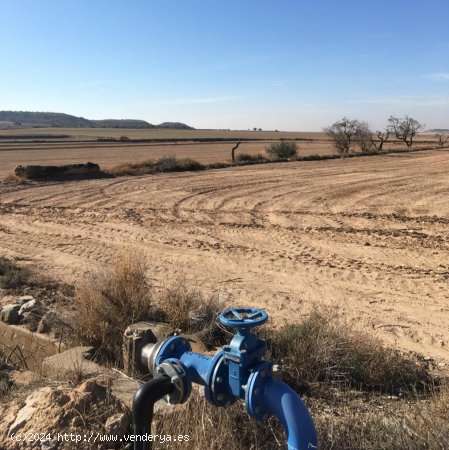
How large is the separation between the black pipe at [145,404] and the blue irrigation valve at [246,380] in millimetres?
75

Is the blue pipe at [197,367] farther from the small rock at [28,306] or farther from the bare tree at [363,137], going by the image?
the bare tree at [363,137]

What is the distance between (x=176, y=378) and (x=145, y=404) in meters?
0.19

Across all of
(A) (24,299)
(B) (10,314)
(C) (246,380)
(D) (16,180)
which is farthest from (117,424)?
(D) (16,180)

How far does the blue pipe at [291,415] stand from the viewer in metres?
2.22

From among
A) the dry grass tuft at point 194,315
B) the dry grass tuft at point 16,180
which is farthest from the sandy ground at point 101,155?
the dry grass tuft at point 194,315

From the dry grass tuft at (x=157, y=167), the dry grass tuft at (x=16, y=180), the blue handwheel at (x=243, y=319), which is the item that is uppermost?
the blue handwheel at (x=243, y=319)

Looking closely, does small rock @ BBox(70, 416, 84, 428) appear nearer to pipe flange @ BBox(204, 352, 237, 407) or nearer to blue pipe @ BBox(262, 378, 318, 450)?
pipe flange @ BBox(204, 352, 237, 407)

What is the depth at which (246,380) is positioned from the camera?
2.36 meters

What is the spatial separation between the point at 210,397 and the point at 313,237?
29.4 feet

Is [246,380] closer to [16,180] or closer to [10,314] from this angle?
[10,314]

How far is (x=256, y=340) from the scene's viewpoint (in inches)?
96.1

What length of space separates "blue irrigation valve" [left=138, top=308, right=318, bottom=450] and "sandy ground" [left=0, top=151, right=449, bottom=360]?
3.75 metres

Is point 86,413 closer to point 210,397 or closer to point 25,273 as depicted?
point 210,397

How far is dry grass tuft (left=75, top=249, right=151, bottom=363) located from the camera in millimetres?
5238
